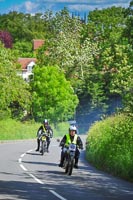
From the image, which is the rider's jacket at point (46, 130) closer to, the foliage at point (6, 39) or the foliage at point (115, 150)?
the foliage at point (115, 150)

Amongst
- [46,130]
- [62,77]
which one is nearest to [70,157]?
[46,130]

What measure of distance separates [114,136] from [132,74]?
6.98 metres

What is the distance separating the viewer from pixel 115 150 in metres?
26.6

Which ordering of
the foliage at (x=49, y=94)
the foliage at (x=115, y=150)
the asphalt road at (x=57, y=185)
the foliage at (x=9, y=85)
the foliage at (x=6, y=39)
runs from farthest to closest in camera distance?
the foliage at (x=6, y=39) → the foliage at (x=49, y=94) → the foliage at (x=9, y=85) → the foliage at (x=115, y=150) → the asphalt road at (x=57, y=185)

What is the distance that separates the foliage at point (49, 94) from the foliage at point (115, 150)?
43.0 meters

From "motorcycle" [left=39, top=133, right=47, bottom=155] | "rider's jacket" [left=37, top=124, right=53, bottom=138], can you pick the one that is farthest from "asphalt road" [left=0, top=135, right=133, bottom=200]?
"rider's jacket" [left=37, top=124, right=53, bottom=138]

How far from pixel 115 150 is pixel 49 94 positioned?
1934 inches

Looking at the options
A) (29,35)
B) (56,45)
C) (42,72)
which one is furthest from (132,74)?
(29,35)

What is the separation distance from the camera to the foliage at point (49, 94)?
7512 centimetres

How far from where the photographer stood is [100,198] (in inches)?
638

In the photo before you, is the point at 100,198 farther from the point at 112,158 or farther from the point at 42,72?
the point at 42,72

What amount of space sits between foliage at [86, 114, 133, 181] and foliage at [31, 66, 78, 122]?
42960 millimetres

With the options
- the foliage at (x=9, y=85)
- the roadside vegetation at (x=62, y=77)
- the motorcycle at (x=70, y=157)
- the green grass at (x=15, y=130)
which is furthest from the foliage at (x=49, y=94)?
the motorcycle at (x=70, y=157)

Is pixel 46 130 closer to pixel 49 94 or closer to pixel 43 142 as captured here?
pixel 43 142
